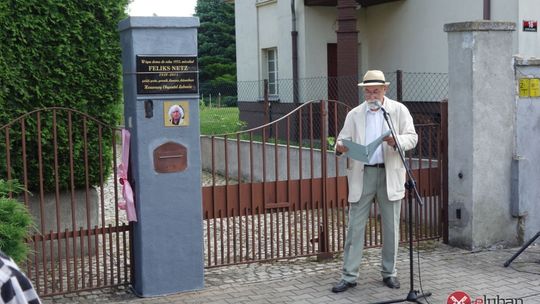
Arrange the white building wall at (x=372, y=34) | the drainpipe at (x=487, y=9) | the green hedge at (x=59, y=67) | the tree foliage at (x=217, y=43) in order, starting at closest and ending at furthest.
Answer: the green hedge at (x=59, y=67) → the drainpipe at (x=487, y=9) → the white building wall at (x=372, y=34) → the tree foliage at (x=217, y=43)

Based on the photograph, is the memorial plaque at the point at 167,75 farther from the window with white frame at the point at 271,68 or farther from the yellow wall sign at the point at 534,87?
the window with white frame at the point at 271,68

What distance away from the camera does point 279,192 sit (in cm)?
686

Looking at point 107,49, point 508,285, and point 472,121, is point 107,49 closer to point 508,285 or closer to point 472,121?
point 472,121

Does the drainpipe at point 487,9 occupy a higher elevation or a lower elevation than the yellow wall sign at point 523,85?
higher

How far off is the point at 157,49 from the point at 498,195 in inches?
160

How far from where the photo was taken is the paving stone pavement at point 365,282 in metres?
5.89

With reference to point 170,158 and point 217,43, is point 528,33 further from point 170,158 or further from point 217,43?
point 217,43

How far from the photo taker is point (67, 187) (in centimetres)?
715

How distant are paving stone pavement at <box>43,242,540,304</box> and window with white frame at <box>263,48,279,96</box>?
10.6 m

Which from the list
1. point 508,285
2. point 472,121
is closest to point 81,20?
point 472,121

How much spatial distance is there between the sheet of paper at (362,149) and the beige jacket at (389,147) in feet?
0.86

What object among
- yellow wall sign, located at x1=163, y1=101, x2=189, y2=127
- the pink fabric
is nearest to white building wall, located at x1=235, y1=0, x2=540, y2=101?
yellow wall sign, located at x1=163, y1=101, x2=189, y2=127

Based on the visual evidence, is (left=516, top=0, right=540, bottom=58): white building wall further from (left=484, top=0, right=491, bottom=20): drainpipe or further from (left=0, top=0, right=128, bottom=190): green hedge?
(left=0, top=0, right=128, bottom=190): green hedge

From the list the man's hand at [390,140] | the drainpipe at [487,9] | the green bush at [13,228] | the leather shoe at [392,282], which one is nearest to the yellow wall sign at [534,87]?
the man's hand at [390,140]
